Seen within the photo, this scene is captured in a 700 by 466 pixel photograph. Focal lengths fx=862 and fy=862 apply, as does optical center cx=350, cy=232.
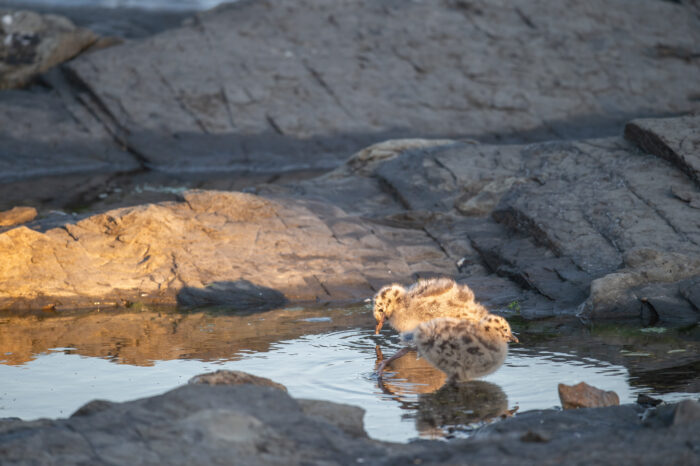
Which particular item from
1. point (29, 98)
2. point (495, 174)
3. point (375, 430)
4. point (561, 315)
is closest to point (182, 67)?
point (29, 98)

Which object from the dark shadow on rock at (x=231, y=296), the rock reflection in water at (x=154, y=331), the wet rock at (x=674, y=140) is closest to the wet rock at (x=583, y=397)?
the rock reflection in water at (x=154, y=331)

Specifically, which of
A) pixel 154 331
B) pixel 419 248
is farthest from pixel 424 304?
pixel 419 248

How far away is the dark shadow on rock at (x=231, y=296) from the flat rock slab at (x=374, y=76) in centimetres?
1033

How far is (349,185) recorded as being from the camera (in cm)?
1180

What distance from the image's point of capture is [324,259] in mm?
9305

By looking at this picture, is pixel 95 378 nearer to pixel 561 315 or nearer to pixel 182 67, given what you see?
pixel 561 315

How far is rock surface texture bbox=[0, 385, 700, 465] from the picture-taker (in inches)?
151

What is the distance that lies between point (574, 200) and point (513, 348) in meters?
3.02

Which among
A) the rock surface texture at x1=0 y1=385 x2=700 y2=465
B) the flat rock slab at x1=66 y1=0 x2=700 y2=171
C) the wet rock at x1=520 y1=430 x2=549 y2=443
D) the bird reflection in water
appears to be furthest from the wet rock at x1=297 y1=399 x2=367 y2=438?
the flat rock slab at x1=66 y1=0 x2=700 y2=171

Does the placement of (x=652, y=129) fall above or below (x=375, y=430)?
above

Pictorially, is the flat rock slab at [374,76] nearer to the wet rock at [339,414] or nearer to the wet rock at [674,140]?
the wet rock at [674,140]

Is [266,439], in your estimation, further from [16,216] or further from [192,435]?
[16,216]

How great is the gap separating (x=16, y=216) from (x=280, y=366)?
16.9 ft

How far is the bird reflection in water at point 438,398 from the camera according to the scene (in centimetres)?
534
